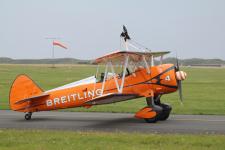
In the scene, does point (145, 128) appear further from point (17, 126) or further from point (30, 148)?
point (30, 148)

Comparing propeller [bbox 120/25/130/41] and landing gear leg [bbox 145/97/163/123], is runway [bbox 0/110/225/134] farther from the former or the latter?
propeller [bbox 120/25/130/41]

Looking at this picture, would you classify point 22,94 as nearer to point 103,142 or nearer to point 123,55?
point 123,55

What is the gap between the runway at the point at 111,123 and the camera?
14312mm

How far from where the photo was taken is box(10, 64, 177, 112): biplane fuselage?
16375mm

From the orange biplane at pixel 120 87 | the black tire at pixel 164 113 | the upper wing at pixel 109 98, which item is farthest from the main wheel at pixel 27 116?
the black tire at pixel 164 113

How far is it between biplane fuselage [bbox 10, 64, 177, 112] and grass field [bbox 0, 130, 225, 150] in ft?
13.9

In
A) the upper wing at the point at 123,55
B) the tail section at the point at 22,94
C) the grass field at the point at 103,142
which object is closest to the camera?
the grass field at the point at 103,142

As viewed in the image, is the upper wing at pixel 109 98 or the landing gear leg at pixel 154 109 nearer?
the upper wing at pixel 109 98

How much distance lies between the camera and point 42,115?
19094 mm

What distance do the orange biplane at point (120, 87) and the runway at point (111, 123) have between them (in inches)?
24.1

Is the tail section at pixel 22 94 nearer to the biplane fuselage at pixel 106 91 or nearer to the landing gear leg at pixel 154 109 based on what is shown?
the biplane fuselage at pixel 106 91

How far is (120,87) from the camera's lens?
16688mm

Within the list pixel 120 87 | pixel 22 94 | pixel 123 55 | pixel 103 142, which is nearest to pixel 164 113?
pixel 120 87

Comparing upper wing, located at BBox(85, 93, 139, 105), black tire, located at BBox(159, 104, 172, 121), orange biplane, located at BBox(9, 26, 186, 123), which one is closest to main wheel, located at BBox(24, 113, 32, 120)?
orange biplane, located at BBox(9, 26, 186, 123)
